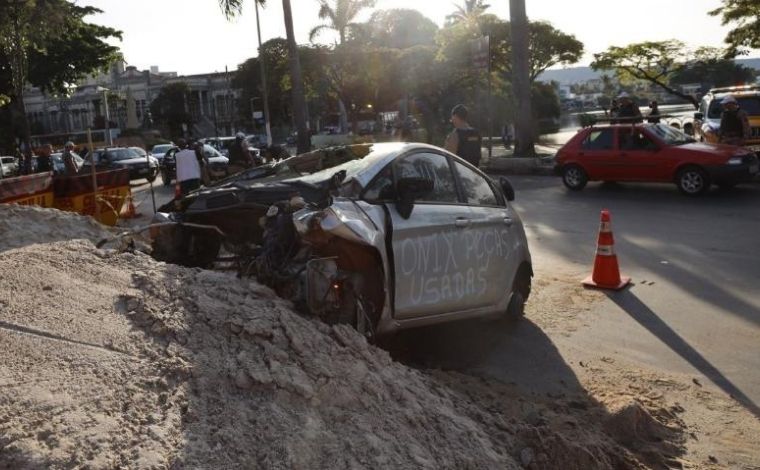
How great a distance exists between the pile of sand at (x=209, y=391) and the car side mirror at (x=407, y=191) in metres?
1.19

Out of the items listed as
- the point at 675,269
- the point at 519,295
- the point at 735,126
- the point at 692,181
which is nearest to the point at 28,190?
the point at 519,295

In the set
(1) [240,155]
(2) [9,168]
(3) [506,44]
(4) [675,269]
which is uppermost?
(3) [506,44]

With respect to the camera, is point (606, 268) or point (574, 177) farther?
point (574, 177)

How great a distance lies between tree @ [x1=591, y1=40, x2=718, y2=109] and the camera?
2867 cm

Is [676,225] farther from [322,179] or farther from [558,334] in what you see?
[322,179]

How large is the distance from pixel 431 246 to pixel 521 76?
16.3 meters

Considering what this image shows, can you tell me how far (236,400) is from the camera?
2936mm

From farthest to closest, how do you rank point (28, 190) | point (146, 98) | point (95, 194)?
1. point (146, 98)
2. point (95, 194)
3. point (28, 190)

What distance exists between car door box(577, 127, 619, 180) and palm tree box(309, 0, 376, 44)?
87.7 ft

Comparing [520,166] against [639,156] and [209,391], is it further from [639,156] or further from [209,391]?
[209,391]

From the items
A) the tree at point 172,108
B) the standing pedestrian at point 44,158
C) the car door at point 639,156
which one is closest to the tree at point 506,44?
the car door at point 639,156

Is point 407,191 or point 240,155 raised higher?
point 240,155

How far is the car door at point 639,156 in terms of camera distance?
13.8m

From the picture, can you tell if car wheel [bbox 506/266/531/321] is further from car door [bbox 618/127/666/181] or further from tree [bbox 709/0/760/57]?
tree [bbox 709/0/760/57]
